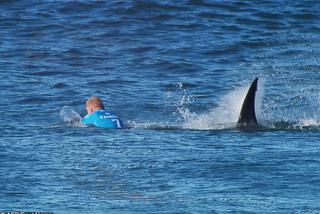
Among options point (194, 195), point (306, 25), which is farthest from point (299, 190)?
point (306, 25)

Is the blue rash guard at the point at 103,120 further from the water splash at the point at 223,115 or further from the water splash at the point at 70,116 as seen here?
the water splash at the point at 223,115

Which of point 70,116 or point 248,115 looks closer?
point 248,115

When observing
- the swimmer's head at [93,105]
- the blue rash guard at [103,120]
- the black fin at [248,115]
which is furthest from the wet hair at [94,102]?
the black fin at [248,115]

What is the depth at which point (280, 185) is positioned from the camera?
13023 mm

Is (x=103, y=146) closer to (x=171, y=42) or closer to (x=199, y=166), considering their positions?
(x=199, y=166)

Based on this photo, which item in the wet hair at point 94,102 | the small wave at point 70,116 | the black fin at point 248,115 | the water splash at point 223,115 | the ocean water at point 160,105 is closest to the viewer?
the ocean water at point 160,105

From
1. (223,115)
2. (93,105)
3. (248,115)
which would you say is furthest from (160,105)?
(248,115)

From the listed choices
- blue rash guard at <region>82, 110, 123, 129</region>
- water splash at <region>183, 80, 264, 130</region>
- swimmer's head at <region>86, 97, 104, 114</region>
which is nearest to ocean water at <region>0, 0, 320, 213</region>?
water splash at <region>183, 80, 264, 130</region>

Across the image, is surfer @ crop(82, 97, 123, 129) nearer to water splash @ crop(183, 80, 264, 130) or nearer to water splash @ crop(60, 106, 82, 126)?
water splash @ crop(60, 106, 82, 126)

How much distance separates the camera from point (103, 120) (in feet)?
57.7

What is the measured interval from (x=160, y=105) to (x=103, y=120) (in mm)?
3589

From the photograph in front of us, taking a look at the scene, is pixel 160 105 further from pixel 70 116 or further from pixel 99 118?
pixel 99 118

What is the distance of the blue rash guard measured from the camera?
17.5 m

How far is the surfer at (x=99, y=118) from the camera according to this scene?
17562 mm
